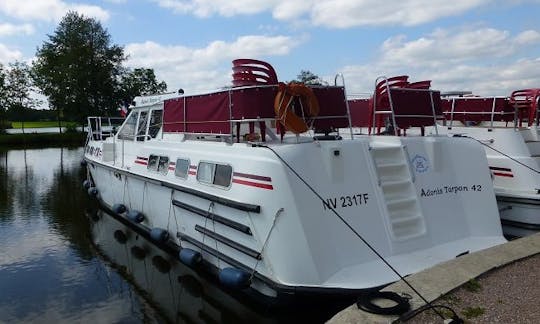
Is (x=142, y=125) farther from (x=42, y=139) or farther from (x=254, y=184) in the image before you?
(x=42, y=139)

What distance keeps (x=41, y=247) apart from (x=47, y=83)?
A: 45302 millimetres

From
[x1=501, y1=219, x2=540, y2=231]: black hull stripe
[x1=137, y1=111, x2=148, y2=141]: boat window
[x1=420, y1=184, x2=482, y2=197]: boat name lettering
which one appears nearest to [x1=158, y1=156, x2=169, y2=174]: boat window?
[x1=137, y1=111, x2=148, y2=141]: boat window

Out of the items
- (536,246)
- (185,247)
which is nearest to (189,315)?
(185,247)

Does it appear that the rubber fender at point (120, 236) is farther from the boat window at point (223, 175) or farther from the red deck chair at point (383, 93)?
the red deck chair at point (383, 93)

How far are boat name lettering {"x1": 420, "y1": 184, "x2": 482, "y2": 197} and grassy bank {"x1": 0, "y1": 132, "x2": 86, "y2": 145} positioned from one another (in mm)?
41937

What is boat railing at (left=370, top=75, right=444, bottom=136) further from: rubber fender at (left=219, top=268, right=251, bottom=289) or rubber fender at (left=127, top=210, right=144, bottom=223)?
rubber fender at (left=127, top=210, right=144, bottom=223)

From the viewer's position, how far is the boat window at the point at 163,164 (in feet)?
30.0

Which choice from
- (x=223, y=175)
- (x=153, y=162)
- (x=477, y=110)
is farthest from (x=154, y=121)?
(x=477, y=110)

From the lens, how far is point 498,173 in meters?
10.2

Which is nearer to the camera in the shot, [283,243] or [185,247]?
[283,243]

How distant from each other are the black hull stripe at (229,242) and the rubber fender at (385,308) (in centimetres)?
183

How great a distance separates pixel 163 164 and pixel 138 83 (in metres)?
49.7

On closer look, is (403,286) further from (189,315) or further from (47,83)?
(47,83)

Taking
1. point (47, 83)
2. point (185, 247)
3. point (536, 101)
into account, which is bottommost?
point (185, 247)
